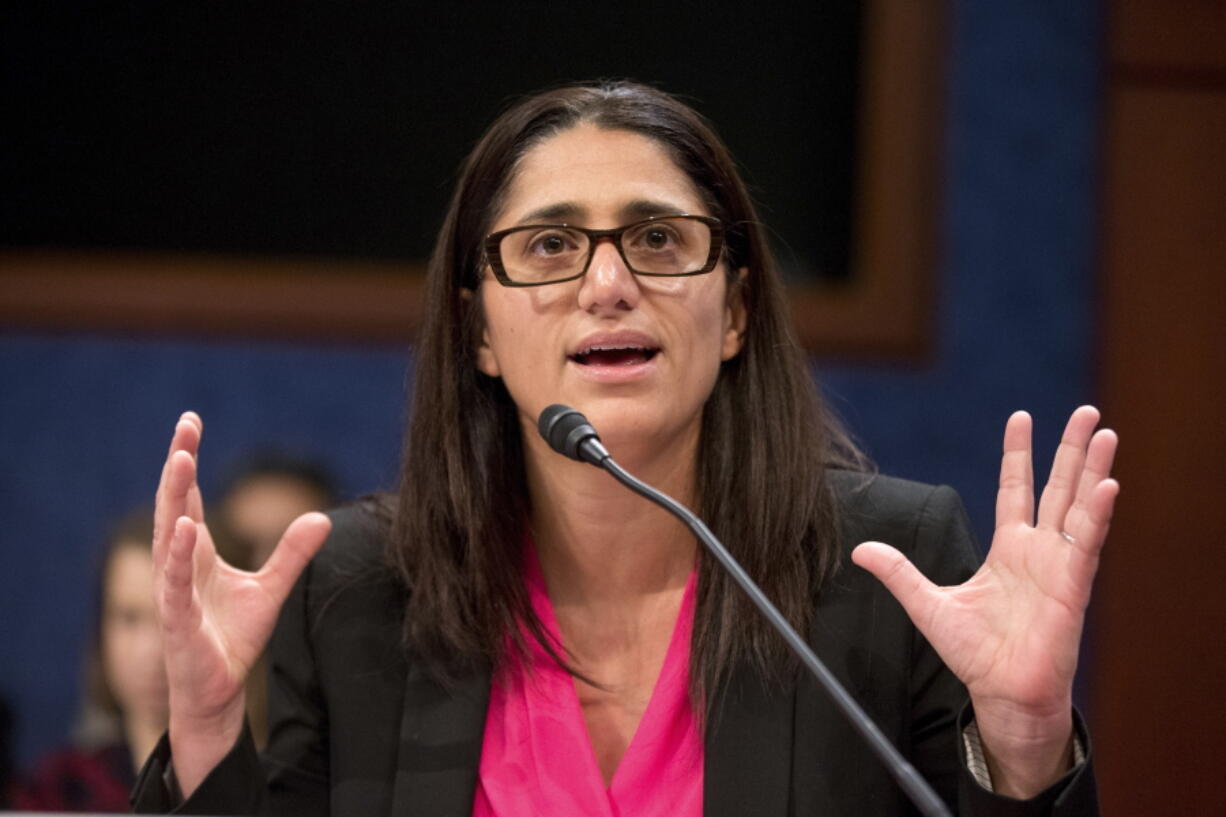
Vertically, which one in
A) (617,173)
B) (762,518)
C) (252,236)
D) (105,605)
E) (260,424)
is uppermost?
(617,173)

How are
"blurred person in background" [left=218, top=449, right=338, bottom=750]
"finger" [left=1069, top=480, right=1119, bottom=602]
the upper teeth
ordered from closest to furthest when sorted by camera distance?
"finger" [left=1069, top=480, right=1119, bottom=602] < the upper teeth < "blurred person in background" [left=218, top=449, right=338, bottom=750]

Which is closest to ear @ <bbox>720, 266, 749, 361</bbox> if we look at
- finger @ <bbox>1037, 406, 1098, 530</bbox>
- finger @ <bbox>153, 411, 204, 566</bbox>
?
finger @ <bbox>1037, 406, 1098, 530</bbox>

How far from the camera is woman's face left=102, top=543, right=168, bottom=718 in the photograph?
244 cm

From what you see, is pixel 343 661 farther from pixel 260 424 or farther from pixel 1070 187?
pixel 1070 187

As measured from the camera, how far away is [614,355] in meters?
1.57

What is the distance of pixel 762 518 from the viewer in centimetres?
158

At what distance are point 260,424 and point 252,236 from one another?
1.30 feet

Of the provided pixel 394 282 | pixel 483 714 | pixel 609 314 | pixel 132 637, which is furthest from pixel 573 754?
pixel 394 282

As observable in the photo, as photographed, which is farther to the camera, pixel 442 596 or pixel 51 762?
pixel 51 762

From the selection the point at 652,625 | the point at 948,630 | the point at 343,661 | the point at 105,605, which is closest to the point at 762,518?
the point at 652,625

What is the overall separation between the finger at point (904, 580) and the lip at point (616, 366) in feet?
1.03

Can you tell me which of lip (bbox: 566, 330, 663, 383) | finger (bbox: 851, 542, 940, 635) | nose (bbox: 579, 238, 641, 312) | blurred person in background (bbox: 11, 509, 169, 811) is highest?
nose (bbox: 579, 238, 641, 312)

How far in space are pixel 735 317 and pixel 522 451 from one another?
0.30m

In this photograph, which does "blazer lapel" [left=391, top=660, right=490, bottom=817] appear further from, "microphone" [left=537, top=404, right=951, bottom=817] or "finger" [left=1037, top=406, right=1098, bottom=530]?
"finger" [left=1037, top=406, right=1098, bottom=530]
